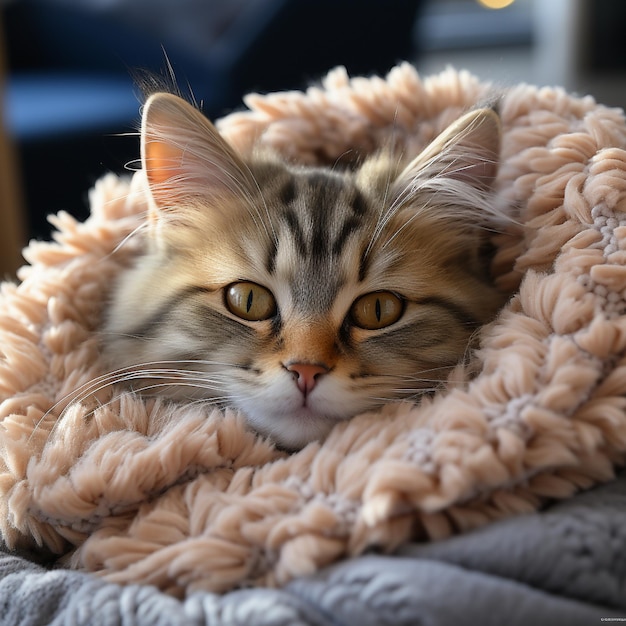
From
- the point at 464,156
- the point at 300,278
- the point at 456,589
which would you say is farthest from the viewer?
the point at 464,156

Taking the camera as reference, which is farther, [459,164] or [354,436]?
[459,164]

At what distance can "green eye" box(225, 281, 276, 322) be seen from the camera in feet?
3.43

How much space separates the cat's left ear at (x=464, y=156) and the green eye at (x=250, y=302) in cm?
27

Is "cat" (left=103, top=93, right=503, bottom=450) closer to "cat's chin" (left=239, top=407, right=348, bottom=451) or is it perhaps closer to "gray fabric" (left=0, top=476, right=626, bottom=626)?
"cat's chin" (left=239, top=407, right=348, bottom=451)

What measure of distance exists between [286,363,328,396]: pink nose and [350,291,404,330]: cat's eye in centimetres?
14

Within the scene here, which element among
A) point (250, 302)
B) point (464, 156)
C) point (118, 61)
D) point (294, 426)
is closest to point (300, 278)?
point (250, 302)

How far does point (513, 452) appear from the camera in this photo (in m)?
0.76

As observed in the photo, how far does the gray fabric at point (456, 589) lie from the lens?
0.67 metres

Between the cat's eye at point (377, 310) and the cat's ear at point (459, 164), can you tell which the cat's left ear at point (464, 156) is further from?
the cat's eye at point (377, 310)

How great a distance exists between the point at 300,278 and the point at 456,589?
482mm

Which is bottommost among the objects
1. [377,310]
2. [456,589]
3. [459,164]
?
[456,589]

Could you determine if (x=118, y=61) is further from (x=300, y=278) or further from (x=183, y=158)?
(x=300, y=278)

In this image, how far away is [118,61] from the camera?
351 centimetres

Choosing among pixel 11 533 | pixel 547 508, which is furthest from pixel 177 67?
pixel 547 508
